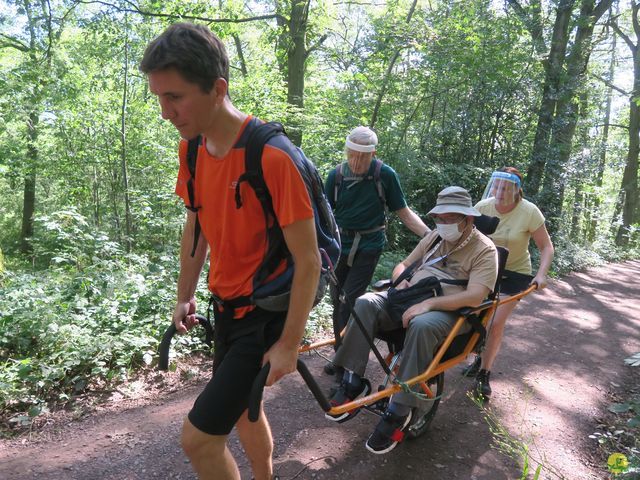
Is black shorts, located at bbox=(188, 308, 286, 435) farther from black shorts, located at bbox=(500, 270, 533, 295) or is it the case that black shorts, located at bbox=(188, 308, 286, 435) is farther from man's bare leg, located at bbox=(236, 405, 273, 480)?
black shorts, located at bbox=(500, 270, 533, 295)

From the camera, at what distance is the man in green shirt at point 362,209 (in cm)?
417

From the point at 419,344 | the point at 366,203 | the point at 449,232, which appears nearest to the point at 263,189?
the point at 419,344

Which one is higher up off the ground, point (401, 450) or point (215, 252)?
point (215, 252)

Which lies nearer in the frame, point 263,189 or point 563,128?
point 263,189

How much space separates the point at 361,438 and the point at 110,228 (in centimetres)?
831

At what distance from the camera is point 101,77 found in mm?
10484

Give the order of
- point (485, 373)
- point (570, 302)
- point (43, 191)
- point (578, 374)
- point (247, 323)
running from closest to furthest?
1. point (247, 323)
2. point (485, 373)
3. point (578, 374)
4. point (570, 302)
5. point (43, 191)

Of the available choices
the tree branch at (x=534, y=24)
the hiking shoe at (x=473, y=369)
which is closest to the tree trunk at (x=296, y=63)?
the tree branch at (x=534, y=24)

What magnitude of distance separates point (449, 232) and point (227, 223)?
2307mm

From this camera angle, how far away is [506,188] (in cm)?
440

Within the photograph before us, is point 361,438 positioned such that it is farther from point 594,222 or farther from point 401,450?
point 594,222

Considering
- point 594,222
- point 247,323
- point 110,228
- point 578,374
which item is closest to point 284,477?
point 247,323

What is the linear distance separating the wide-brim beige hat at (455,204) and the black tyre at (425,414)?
1.31 metres

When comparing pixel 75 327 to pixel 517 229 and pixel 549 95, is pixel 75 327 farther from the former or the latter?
pixel 549 95
